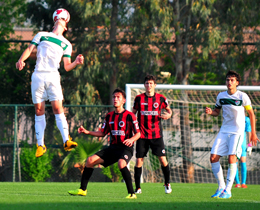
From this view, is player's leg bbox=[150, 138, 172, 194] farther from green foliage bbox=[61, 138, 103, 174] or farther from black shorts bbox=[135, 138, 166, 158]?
green foliage bbox=[61, 138, 103, 174]

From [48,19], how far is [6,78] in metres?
3.05

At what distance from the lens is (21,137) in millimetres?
14453

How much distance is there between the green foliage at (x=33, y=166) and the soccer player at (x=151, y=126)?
587 centimetres

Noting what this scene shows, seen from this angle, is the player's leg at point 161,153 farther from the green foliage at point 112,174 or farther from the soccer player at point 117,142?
the green foliage at point 112,174

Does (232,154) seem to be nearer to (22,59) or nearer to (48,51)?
(48,51)

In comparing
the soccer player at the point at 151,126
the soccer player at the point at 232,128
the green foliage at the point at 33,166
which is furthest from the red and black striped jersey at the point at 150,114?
the green foliage at the point at 33,166

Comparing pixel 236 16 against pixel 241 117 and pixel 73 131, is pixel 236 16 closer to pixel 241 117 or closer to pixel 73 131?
pixel 73 131

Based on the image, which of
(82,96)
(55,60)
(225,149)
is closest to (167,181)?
(225,149)

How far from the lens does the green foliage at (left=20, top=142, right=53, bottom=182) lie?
44.2ft

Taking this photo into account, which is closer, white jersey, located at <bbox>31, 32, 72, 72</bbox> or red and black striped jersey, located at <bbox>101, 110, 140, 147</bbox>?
white jersey, located at <bbox>31, 32, 72, 72</bbox>

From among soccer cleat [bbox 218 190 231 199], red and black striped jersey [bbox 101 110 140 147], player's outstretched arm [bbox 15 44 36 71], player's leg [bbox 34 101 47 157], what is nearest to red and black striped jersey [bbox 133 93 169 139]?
red and black striped jersey [bbox 101 110 140 147]

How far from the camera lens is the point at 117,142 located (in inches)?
260

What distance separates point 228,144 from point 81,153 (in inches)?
284

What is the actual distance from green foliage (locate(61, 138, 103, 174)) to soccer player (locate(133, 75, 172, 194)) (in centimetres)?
533
